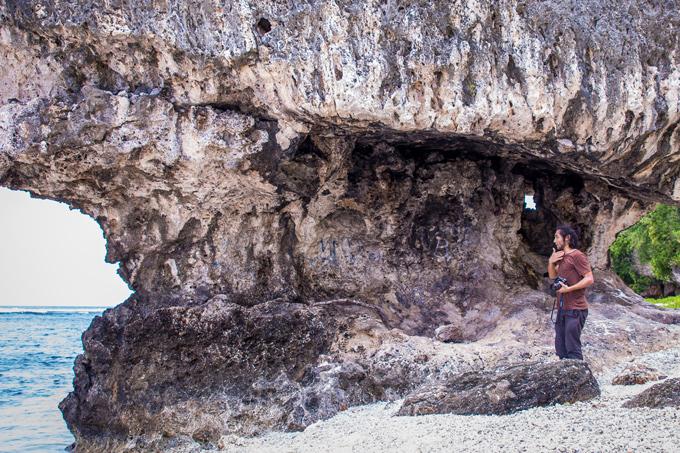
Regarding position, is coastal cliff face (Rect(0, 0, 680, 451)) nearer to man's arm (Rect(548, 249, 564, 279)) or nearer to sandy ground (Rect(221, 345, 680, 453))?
sandy ground (Rect(221, 345, 680, 453))

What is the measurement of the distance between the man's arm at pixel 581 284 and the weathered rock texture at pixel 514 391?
1.09 m

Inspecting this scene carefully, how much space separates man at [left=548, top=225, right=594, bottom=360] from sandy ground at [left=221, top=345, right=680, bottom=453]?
49cm

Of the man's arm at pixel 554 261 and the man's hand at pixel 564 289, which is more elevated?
the man's arm at pixel 554 261

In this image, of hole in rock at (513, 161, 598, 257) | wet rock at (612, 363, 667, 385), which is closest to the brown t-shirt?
wet rock at (612, 363, 667, 385)

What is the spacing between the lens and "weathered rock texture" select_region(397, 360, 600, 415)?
5.97 m

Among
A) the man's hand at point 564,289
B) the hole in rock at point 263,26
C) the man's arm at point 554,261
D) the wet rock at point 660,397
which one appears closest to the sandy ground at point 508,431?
the wet rock at point 660,397

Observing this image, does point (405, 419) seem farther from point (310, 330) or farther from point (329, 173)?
point (329, 173)

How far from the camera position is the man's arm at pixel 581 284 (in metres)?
7.15

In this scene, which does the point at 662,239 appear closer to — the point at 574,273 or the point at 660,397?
the point at 574,273

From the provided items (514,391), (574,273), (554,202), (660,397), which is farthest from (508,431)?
(554,202)

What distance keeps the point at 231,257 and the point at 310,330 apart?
1441mm

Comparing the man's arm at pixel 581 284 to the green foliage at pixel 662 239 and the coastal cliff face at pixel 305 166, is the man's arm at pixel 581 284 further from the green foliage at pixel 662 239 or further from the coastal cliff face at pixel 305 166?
the green foliage at pixel 662 239

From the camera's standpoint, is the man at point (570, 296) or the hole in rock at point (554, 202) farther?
the hole in rock at point (554, 202)

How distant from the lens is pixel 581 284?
7160mm
